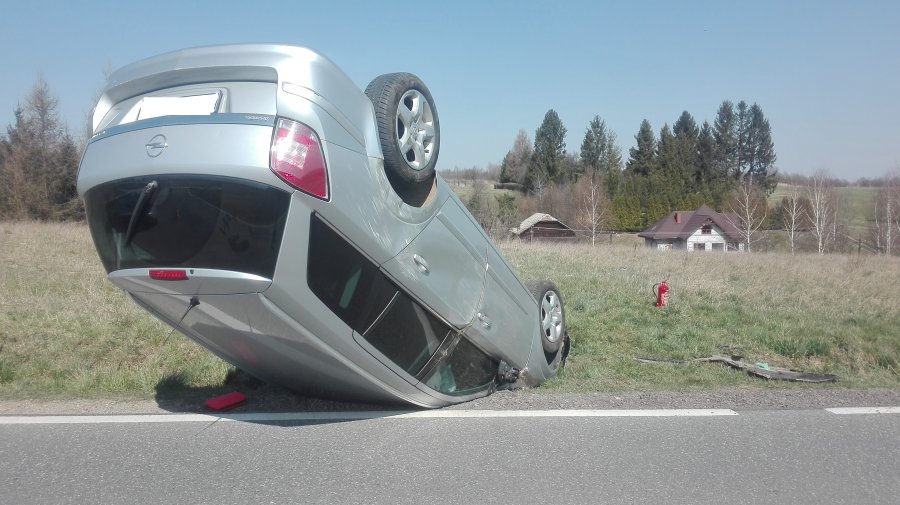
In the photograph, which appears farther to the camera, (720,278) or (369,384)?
(720,278)

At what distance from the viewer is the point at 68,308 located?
9.66 metres

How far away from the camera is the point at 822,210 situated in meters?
51.6

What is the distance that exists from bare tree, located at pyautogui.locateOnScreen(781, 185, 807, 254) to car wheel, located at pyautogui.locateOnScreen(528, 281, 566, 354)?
4963cm

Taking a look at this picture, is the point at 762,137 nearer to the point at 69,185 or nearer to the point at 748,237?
the point at 748,237

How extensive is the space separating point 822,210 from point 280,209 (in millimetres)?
55563

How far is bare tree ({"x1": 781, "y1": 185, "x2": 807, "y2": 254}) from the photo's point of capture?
172 ft

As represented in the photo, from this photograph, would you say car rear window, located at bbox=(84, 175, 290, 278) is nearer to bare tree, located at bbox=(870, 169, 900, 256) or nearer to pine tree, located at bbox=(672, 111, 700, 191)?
bare tree, located at bbox=(870, 169, 900, 256)

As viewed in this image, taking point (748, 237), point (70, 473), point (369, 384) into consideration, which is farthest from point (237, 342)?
point (748, 237)

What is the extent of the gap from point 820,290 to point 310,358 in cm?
1199

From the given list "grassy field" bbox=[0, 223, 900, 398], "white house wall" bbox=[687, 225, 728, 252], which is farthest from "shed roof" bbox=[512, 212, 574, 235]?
"grassy field" bbox=[0, 223, 900, 398]

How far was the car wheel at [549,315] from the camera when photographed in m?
6.74

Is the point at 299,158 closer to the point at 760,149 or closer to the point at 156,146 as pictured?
the point at 156,146

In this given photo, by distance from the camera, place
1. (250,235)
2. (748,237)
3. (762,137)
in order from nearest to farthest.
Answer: (250,235)
(748,237)
(762,137)

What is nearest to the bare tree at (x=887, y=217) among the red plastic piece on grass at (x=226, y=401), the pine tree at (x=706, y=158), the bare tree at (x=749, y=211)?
the bare tree at (x=749, y=211)
